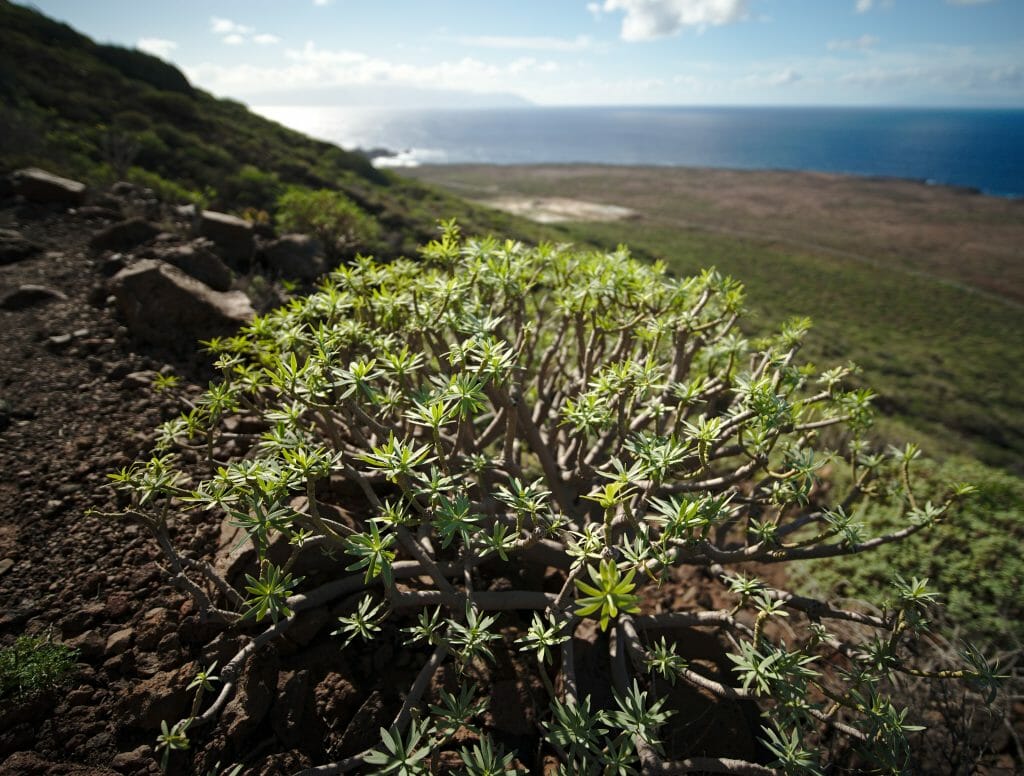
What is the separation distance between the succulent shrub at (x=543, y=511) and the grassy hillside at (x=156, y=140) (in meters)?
7.59

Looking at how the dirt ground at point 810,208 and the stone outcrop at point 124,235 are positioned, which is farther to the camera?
the dirt ground at point 810,208

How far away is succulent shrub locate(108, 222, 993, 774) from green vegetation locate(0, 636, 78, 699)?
0.70 metres

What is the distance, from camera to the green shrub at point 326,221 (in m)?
9.84

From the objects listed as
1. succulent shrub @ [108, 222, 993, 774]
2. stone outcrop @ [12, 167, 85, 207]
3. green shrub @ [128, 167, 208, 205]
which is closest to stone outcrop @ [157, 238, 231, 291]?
succulent shrub @ [108, 222, 993, 774]

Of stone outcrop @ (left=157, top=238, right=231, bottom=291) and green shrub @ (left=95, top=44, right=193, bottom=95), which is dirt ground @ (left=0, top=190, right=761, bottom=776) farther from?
green shrub @ (left=95, top=44, right=193, bottom=95)

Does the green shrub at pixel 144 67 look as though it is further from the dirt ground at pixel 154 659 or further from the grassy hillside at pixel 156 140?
the dirt ground at pixel 154 659

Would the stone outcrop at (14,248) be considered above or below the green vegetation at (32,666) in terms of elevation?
above

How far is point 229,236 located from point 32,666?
753 cm

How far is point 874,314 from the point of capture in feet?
93.0

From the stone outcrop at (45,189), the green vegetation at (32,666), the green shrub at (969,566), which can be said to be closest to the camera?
the green vegetation at (32,666)

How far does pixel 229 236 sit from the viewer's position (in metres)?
8.52

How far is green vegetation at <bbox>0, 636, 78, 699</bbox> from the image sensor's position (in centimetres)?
267

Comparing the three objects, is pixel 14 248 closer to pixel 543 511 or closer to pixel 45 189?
pixel 45 189

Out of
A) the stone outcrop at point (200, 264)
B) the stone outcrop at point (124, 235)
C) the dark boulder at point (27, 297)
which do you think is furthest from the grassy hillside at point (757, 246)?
the dark boulder at point (27, 297)
